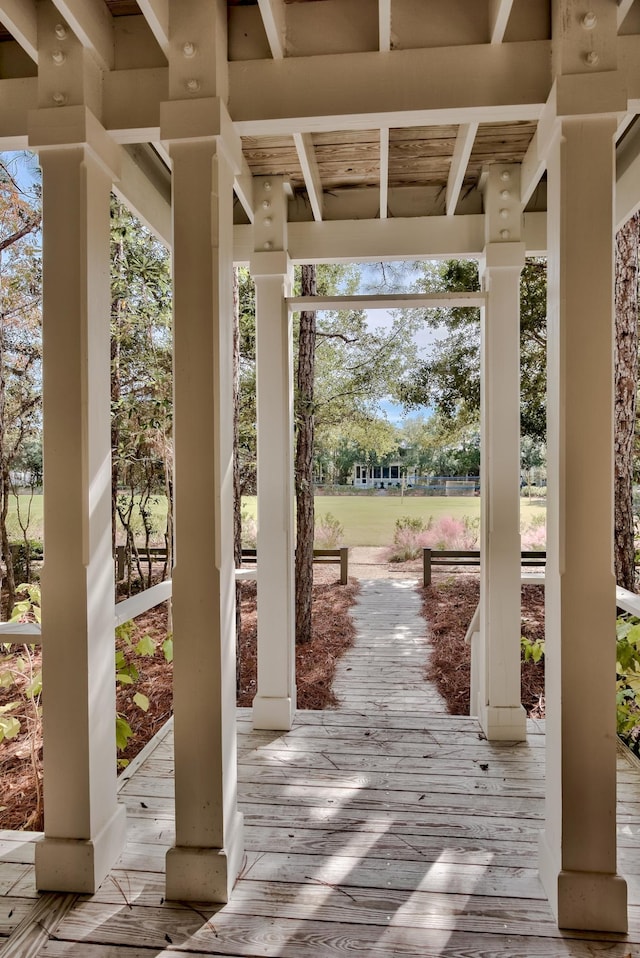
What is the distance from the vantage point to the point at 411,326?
21.6 ft

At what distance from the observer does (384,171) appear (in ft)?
8.04

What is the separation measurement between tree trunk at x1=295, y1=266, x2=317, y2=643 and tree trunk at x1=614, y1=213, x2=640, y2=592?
2.85 meters

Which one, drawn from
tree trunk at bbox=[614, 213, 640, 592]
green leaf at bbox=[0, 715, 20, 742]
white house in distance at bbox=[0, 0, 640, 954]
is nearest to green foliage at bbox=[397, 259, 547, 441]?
tree trunk at bbox=[614, 213, 640, 592]

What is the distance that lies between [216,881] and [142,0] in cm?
262

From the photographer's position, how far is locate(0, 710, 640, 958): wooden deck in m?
1.50

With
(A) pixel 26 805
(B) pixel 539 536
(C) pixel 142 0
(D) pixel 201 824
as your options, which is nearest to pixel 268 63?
(C) pixel 142 0

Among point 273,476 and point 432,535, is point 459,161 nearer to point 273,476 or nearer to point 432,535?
point 273,476

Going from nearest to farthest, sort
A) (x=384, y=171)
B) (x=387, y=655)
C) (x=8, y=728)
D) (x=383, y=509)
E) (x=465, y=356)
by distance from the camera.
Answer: (x=8, y=728), (x=384, y=171), (x=387, y=655), (x=465, y=356), (x=383, y=509)

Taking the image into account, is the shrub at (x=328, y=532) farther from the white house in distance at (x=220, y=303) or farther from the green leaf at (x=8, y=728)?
the white house in distance at (x=220, y=303)

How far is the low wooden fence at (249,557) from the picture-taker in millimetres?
6246

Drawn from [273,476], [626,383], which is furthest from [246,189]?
[626,383]

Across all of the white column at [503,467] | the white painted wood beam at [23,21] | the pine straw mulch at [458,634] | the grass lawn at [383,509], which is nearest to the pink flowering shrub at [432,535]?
the grass lawn at [383,509]

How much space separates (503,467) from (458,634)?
12.1 ft

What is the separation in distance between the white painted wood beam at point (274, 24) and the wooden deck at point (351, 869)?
2.66 metres
